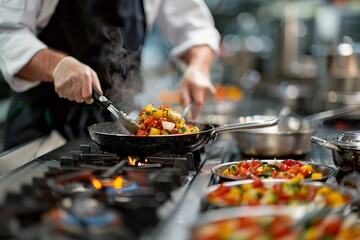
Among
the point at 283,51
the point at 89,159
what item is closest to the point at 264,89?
the point at 283,51

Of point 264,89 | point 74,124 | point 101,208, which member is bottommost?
point 264,89

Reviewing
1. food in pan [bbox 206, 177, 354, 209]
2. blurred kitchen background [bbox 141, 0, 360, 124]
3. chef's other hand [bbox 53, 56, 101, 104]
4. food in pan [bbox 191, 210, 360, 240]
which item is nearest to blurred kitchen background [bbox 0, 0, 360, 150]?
blurred kitchen background [bbox 141, 0, 360, 124]

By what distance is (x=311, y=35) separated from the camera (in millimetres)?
7352

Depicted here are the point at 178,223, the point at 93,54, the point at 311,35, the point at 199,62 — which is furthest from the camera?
the point at 311,35

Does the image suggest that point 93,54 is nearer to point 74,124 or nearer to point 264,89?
point 74,124

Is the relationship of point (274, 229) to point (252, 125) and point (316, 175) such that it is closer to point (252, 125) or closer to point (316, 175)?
point (316, 175)

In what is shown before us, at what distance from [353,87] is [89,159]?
247 cm

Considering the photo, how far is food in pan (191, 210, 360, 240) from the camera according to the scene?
1.10 m

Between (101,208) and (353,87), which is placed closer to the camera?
(101,208)

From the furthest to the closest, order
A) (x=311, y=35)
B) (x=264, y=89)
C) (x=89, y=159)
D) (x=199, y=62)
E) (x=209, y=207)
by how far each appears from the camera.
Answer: (x=311, y=35) < (x=264, y=89) < (x=199, y=62) < (x=89, y=159) < (x=209, y=207)

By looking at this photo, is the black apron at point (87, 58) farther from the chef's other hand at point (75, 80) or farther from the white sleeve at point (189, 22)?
the chef's other hand at point (75, 80)

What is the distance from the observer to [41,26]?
101 inches

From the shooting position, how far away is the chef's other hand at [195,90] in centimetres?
258

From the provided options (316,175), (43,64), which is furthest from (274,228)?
(43,64)
